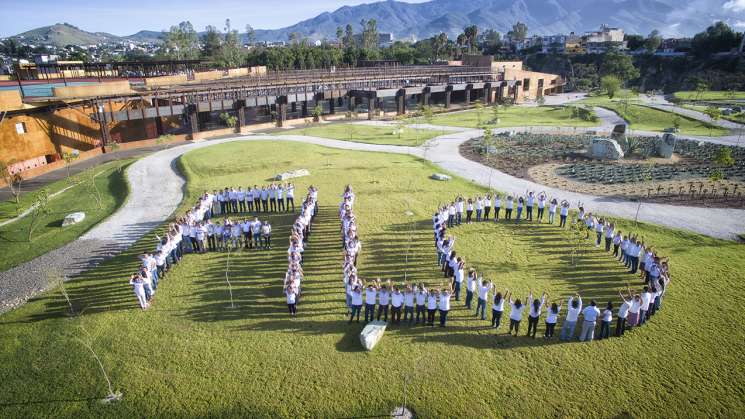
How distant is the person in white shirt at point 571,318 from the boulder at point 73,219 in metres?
25.4

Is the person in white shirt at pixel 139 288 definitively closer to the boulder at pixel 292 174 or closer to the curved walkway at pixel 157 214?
the curved walkway at pixel 157 214

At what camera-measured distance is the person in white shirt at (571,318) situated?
43.4 feet

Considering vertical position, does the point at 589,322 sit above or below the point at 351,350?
above

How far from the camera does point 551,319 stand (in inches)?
533

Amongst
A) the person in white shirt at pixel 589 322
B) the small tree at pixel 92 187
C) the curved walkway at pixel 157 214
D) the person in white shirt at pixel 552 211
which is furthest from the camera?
the small tree at pixel 92 187

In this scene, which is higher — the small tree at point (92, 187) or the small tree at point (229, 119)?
the small tree at point (229, 119)

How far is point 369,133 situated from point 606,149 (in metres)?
24.0

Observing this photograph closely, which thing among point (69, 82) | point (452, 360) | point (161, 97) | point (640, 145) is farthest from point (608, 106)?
point (69, 82)

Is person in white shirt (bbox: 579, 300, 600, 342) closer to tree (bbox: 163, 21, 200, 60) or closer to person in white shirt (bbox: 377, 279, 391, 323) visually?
person in white shirt (bbox: 377, 279, 391, 323)

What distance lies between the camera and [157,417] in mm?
10891

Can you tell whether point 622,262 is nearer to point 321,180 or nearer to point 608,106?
point 321,180

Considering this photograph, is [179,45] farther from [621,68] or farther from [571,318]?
[571,318]

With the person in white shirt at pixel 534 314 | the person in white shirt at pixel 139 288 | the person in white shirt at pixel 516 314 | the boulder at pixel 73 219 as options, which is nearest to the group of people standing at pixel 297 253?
the person in white shirt at pixel 139 288

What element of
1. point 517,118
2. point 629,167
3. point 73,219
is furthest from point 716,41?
point 73,219
